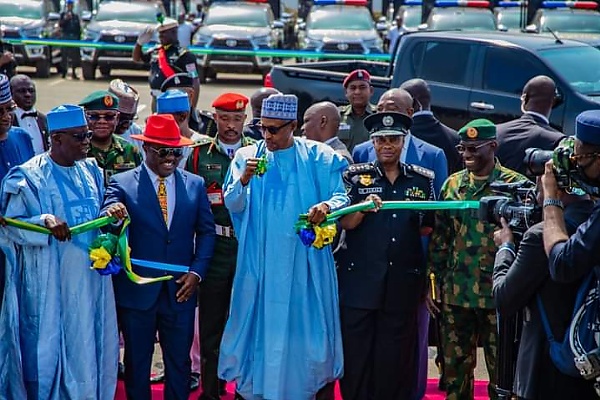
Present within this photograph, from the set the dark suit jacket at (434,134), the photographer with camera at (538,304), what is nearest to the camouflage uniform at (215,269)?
the dark suit jacket at (434,134)

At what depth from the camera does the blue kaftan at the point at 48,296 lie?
6.26m

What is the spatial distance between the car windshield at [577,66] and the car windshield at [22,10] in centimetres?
1598

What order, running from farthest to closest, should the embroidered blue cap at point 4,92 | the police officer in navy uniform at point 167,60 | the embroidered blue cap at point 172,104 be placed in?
the police officer in navy uniform at point 167,60 → the embroidered blue cap at point 172,104 → the embroidered blue cap at point 4,92

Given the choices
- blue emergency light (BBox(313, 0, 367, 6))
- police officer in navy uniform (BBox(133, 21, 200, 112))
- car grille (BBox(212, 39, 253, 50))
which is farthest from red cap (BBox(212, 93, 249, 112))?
blue emergency light (BBox(313, 0, 367, 6))

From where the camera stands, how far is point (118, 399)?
7.26 meters

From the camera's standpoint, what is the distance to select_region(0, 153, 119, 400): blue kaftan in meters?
6.26

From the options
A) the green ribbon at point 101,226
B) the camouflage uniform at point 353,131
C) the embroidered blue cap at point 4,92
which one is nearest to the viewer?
the green ribbon at point 101,226

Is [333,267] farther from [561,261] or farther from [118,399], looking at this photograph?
[561,261]

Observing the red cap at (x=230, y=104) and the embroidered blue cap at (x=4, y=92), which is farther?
the red cap at (x=230, y=104)

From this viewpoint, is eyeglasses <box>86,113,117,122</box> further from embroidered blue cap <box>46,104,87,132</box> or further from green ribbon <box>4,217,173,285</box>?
green ribbon <box>4,217,173,285</box>

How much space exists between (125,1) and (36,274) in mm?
20126

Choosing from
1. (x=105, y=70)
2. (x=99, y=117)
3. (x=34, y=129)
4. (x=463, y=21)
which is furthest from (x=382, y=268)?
(x=105, y=70)

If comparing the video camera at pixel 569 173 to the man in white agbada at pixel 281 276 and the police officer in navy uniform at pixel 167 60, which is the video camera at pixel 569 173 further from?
the police officer in navy uniform at pixel 167 60

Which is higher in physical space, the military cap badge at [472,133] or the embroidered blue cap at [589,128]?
the embroidered blue cap at [589,128]
